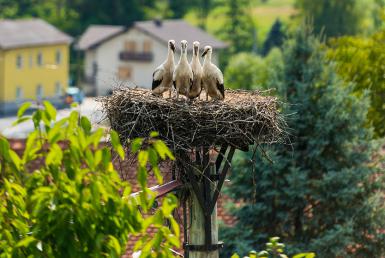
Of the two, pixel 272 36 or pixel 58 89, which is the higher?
pixel 272 36

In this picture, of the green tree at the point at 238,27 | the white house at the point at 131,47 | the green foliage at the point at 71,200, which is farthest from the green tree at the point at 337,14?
the green foliage at the point at 71,200

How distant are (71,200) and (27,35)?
76319 millimetres

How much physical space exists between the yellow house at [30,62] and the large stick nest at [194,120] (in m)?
65.4

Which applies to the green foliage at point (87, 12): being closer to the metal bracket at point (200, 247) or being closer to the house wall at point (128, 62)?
the house wall at point (128, 62)

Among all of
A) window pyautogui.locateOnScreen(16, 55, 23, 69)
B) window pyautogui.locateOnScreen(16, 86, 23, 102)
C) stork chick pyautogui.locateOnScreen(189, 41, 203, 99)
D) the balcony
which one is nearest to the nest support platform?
stork chick pyautogui.locateOnScreen(189, 41, 203, 99)

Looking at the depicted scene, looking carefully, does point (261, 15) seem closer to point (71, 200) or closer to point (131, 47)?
point (131, 47)

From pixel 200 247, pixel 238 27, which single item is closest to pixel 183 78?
pixel 200 247

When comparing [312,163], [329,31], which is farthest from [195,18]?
[312,163]

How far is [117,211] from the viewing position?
26.7 feet

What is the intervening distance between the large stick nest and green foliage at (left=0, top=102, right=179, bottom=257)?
412 centimetres

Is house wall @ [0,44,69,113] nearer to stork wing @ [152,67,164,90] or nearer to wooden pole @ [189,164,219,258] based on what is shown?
stork wing @ [152,67,164,90]

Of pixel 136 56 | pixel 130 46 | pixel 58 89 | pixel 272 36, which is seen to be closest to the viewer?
pixel 58 89

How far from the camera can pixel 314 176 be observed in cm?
2208

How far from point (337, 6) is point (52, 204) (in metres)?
78.7
